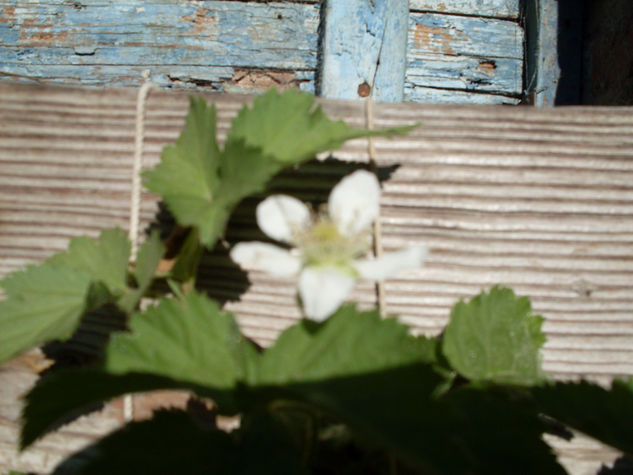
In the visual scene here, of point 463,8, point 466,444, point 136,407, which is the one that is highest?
point 463,8

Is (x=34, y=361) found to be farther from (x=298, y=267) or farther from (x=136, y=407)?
(x=298, y=267)

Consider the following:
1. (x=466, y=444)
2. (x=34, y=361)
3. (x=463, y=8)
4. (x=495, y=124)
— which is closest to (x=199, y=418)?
(x=34, y=361)

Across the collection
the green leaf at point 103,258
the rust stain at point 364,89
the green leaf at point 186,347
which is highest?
the rust stain at point 364,89

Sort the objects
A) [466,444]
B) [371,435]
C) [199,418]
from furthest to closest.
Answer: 1. [199,418]
2. [466,444]
3. [371,435]

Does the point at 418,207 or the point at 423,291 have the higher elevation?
the point at 418,207

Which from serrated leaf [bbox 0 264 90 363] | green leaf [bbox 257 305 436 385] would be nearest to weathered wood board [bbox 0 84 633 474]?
serrated leaf [bbox 0 264 90 363]

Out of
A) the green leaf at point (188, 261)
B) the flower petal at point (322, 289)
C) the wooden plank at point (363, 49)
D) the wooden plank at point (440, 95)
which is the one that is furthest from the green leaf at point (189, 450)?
the wooden plank at point (440, 95)

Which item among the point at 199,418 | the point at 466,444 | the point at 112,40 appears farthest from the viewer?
the point at 112,40

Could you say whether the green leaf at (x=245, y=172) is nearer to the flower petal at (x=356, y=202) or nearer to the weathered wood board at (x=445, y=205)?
the flower petal at (x=356, y=202)

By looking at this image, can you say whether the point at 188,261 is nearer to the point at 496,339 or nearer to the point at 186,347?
the point at 186,347
